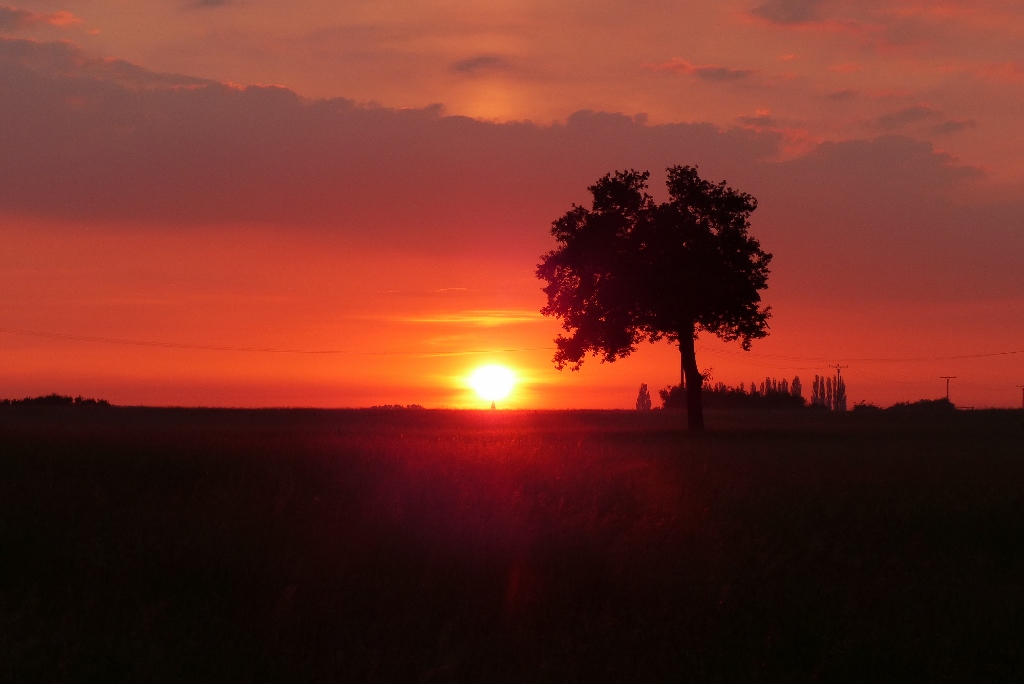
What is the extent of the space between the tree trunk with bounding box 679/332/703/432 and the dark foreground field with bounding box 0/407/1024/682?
25.5m

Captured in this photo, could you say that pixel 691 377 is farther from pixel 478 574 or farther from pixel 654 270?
pixel 478 574

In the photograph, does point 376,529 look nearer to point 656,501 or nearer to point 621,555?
point 621,555

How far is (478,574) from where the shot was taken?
35.7 ft

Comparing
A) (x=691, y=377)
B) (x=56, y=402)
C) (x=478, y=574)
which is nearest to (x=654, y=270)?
(x=691, y=377)

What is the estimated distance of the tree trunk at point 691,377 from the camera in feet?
149

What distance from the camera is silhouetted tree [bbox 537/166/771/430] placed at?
4250 centimetres

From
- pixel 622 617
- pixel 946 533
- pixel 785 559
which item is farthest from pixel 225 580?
pixel 946 533

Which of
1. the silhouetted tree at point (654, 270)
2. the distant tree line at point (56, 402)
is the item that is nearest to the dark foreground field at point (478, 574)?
the silhouetted tree at point (654, 270)

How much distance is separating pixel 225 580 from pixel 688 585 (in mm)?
5516

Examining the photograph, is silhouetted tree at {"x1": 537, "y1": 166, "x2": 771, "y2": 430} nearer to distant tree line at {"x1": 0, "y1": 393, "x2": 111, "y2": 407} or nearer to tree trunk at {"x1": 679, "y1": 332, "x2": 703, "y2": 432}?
tree trunk at {"x1": 679, "y1": 332, "x2": 703, "y2": 432}

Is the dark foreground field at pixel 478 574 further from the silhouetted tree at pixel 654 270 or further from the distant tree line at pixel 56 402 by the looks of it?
the distant tree line at pixel 56 402

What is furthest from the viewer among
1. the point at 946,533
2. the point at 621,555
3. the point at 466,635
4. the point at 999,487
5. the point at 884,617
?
the point at 999,487

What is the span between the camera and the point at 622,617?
31.7 ft

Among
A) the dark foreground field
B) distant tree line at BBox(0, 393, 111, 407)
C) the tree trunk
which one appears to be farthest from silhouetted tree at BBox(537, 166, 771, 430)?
distant tree line at BBox(0, 393, 111, 407)
